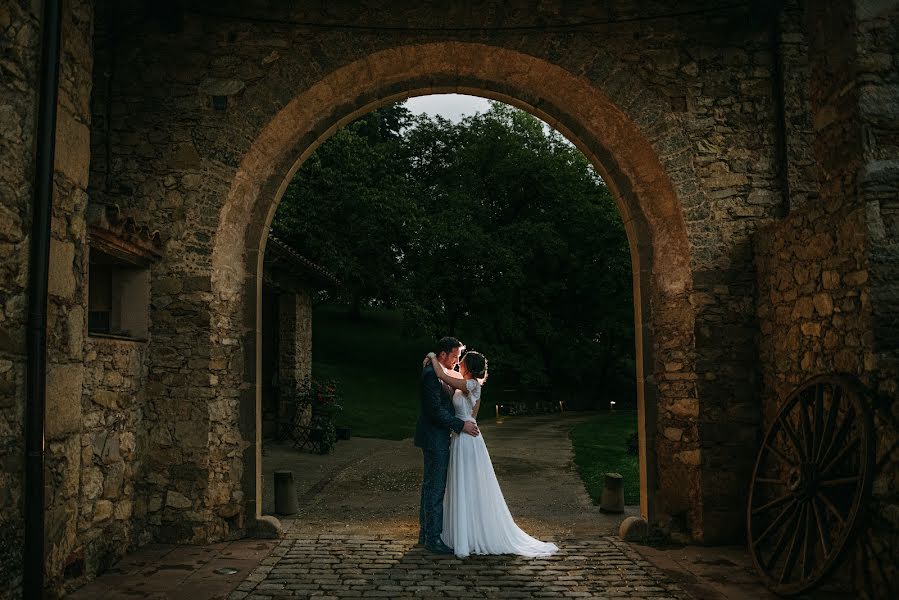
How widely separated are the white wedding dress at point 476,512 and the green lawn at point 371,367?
1068 cm

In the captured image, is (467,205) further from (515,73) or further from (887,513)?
(887,513)

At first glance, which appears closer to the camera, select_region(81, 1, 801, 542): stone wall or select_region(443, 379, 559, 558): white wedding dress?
select_region(443, 379, 559, 558): white wedding dress

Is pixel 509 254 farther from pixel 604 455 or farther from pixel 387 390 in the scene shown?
pixel 604 455

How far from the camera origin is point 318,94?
6.79 meters

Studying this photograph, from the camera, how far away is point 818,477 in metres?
4.60

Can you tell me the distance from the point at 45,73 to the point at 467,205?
66.6ft

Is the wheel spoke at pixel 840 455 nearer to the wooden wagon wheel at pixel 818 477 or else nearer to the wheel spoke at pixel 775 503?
the wooden wagon wheel at pixel 818 477

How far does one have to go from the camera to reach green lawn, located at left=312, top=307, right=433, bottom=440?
19.7 meters

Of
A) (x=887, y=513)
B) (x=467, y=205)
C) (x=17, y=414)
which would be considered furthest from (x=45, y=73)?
(x=467, y=205)

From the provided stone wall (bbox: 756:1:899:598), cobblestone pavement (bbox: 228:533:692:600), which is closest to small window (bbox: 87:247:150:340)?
cobblestone pavement (bbox: 228:533:692:600)

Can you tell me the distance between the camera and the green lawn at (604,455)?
9619mm

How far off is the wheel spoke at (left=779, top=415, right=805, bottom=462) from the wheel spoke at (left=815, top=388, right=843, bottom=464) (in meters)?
0.25

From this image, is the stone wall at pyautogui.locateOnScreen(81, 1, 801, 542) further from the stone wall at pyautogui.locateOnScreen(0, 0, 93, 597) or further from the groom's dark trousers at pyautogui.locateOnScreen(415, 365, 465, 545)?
the groom's dark trousers at pyautogui.locateOnScreen(415, 365, 465, 545)

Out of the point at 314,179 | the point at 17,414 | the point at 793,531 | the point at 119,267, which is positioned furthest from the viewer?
the point at 314,179
